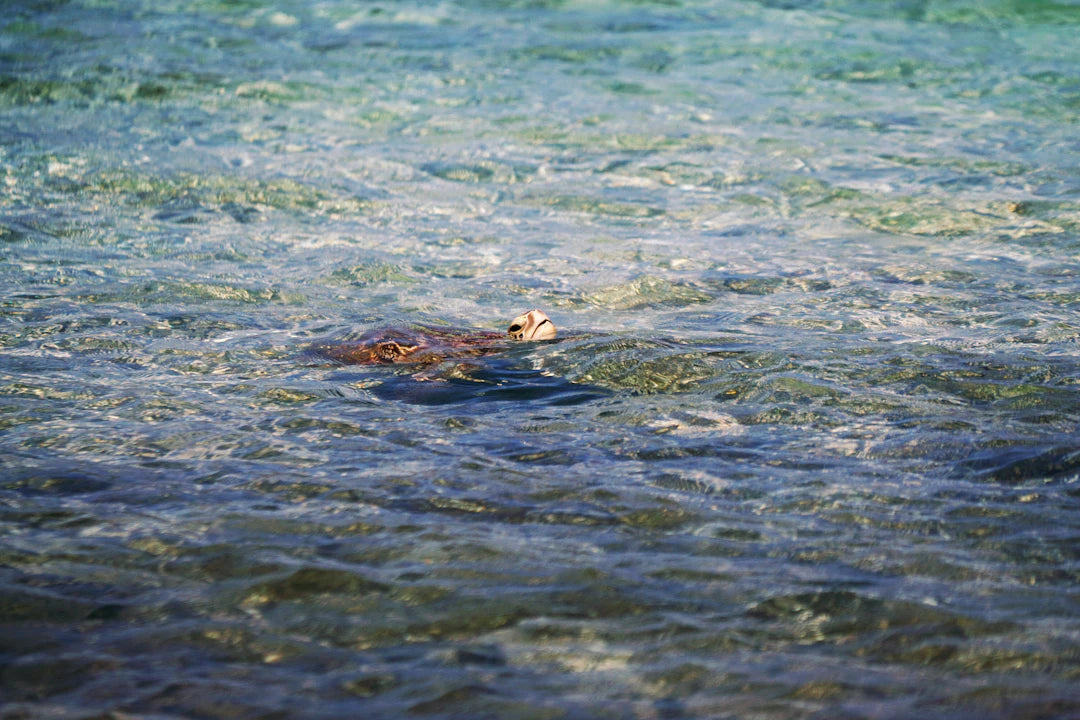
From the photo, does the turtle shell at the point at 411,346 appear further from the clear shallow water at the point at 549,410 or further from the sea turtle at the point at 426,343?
the clear shallow water at the point at 549,410

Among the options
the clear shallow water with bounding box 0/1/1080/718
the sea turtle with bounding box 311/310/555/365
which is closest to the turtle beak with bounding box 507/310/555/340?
the sea turtle with bounding box 311/310/555/365

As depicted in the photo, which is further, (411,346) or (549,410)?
(411,346)

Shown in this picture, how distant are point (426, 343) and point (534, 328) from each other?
0.55 meters

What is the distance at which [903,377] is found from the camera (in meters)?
4.92

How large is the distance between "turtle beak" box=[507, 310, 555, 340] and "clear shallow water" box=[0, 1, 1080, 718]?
10 cm

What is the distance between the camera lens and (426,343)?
17.7 feet

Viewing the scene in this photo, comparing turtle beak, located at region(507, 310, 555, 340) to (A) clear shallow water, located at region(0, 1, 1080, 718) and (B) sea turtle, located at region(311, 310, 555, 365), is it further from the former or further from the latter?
(A) clear shallow water, located at region(0, 1, 1080, 718)

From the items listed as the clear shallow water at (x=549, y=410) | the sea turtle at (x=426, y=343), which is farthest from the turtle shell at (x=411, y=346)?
the clear shallow water at (x=549, y=410)

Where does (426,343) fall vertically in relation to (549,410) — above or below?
above

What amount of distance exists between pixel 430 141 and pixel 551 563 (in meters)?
7.47

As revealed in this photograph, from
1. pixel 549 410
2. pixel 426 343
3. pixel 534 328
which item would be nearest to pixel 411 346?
pixel 426 343

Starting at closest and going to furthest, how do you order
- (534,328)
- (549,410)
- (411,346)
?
(549,410) → (411,346) → (534,328)

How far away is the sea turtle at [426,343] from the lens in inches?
207

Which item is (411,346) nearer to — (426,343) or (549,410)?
(426,343)
